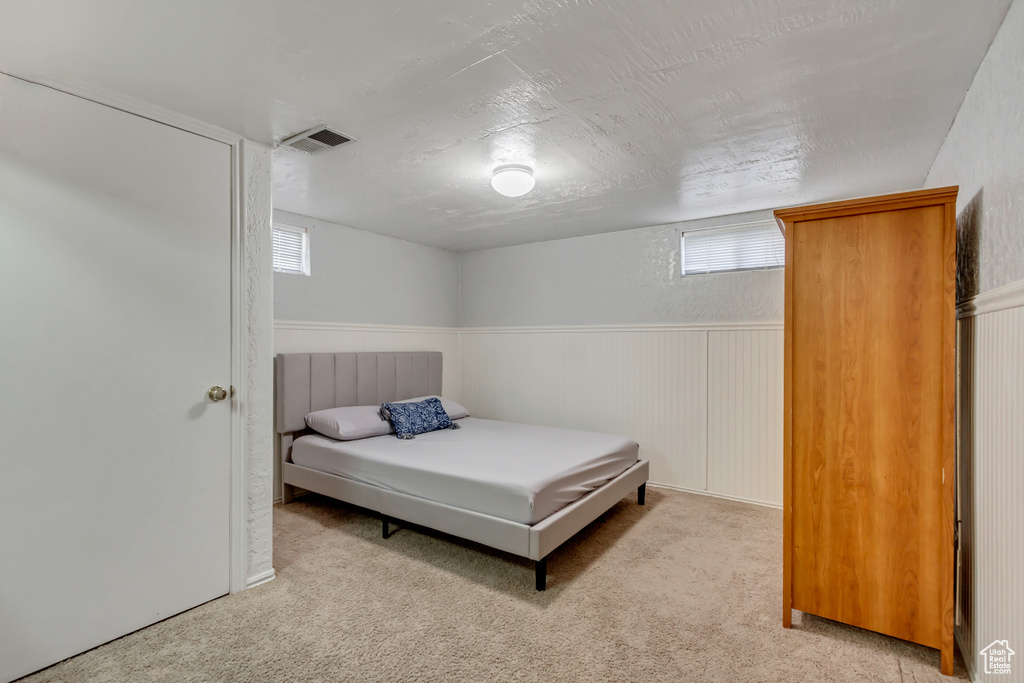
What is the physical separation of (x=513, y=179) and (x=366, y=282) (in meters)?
2.27

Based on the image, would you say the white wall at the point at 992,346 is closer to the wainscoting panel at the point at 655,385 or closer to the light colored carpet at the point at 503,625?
the light colored carpet at the point at 503,625

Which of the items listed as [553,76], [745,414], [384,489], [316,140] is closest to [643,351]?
[745,414]

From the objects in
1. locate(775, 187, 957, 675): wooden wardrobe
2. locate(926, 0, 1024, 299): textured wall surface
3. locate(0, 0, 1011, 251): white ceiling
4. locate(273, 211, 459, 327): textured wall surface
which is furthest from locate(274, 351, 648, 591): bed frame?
locate(926, 0, 1024, 299): textured wall surface

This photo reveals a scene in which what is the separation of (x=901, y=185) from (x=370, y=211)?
3.72m

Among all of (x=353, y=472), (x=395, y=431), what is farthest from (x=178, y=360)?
(x=395, y=431)

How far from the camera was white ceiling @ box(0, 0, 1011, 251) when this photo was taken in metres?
1.54

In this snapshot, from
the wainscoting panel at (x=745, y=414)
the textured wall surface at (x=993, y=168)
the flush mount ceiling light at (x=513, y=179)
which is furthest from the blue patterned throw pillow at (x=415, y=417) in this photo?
the textured wall surface at (x=993, y=168)

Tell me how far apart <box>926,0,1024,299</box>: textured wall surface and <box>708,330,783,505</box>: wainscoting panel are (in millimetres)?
1695

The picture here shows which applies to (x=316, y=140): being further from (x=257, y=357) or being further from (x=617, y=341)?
(x=617, y=341)

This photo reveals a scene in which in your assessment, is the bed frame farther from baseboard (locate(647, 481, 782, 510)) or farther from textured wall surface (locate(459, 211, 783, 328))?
textured wall surface (locate(459, 211, 783, 328))

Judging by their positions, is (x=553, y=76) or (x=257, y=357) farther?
(x=257, y=357)

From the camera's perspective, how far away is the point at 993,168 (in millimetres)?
1688
